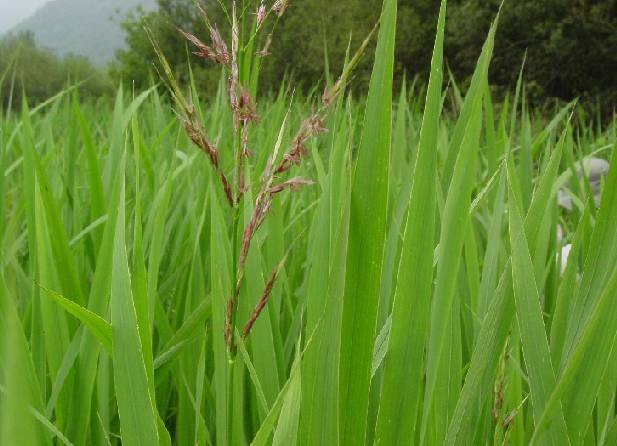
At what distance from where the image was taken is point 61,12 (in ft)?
361

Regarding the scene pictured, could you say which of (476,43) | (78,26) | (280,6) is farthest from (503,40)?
(78,26)

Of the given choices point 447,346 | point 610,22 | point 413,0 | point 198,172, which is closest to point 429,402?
point 447,346

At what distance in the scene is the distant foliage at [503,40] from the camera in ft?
34.2

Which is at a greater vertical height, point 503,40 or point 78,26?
point 78,26

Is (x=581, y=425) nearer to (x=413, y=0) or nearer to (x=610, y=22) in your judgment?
(x=610, y=22)

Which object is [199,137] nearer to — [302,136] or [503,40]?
[302,136]

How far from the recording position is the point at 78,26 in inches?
4023

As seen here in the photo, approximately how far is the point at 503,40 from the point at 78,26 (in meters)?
101

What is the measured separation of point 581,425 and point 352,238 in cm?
18

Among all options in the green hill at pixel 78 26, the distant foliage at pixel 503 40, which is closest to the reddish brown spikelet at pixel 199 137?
the distant foliage at pixel 503 40

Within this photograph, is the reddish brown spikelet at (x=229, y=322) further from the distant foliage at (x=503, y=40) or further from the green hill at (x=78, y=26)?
the green hill at (x=78, y=26)

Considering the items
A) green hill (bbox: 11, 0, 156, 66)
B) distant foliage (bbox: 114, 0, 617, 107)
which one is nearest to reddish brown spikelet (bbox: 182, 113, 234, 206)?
distant foliage (bbox: 114, 0, 617, 107)

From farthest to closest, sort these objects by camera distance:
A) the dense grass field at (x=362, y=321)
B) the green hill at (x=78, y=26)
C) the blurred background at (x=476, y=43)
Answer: the green hill at (x=78, y=26) < the blurred background at (x=476, y=43) < the dense grass field at (x=362, y=321)

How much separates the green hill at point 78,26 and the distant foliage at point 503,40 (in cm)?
7270
